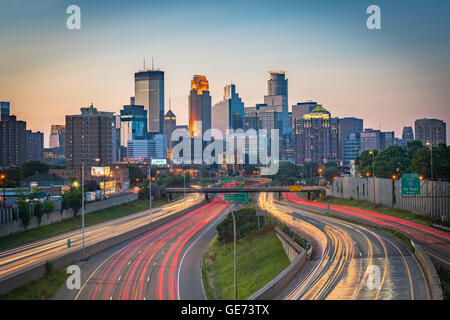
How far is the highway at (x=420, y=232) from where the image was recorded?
43931 millimetres

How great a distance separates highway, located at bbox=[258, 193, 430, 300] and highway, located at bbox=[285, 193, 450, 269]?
251cm

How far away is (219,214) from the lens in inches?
4643

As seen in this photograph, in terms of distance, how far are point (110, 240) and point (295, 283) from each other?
41691mm

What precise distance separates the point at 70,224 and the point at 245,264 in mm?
42032

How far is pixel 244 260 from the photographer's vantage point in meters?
61.1

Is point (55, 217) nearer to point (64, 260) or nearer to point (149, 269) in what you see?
point (64, 260)

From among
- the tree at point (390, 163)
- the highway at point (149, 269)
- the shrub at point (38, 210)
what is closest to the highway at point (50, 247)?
the highway at point (149, 269)

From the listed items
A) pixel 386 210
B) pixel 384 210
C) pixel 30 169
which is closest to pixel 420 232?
pixel 386 210

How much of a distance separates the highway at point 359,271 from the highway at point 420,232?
251 cm

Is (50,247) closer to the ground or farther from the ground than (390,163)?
closer to the ground

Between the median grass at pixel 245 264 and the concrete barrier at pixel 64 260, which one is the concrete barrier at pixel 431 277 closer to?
the median grass at pixel 245 264

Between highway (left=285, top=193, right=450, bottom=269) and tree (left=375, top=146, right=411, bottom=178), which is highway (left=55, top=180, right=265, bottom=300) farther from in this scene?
tree (left=375, top=146, right=411, bottom=178)

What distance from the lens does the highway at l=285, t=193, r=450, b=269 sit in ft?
144
